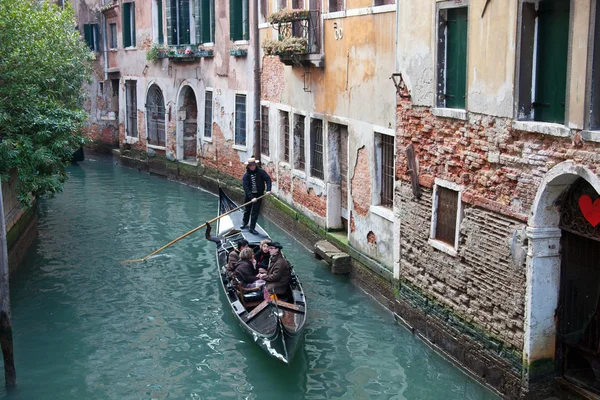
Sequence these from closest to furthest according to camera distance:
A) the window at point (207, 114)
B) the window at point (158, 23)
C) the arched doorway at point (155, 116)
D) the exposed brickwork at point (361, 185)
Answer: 1. the exposed brickwork at point (361, 185)
2. the window at point (207, 114)
3. the window at point (158, 23)
4. the arched doorway at point (155, 116)

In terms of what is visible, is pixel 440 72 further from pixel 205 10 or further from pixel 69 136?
pixel 205 10

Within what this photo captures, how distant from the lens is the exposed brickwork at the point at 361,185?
10.1 meters

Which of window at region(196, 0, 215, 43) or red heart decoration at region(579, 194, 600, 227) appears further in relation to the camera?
window at region(196, 0, 215, 43)

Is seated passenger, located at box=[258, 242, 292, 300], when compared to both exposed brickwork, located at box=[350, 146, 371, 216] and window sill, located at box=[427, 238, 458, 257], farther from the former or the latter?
exposed brickwork, located at box=[350, 146, 371, 216]

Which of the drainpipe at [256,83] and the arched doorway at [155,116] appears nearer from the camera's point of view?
the drainpipe at [256,83]

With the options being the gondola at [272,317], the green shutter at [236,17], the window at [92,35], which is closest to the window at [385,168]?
the gondola at [272,317]

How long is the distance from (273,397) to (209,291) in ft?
11.0

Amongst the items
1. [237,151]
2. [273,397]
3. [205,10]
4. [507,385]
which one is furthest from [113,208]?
[507,385]

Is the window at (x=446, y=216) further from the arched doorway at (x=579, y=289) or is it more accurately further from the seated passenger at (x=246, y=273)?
the seated passenger at (x=246, y=273)

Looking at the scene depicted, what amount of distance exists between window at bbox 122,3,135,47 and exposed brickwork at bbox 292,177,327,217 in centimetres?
1043

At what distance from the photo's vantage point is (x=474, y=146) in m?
7.13

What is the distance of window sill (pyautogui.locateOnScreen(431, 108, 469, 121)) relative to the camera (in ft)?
23.9

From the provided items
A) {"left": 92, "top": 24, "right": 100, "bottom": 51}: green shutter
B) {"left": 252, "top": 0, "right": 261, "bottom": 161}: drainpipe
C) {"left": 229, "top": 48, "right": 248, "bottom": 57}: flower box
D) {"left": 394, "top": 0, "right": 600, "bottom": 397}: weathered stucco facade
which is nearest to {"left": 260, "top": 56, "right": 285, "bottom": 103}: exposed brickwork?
{"left": 252, "top": 0, "right": 261, "bottom": 161}: drainpipe

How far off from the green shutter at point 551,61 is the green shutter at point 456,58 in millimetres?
1156
